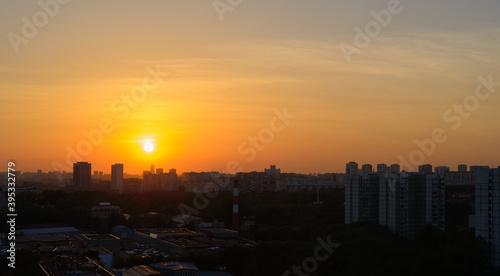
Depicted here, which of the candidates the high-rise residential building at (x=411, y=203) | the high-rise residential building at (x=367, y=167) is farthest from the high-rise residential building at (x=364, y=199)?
the high-rise residential building at (x=367, y=167)

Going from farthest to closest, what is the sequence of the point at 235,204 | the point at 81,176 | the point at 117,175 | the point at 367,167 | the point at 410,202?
the point at 117,175
the point at 81,176
the point at 367,167
the point at 235,204
the point at 410,202

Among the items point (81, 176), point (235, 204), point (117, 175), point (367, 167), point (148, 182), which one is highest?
point (367, 167)

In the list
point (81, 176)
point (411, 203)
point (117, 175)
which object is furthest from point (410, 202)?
point (117, 175)

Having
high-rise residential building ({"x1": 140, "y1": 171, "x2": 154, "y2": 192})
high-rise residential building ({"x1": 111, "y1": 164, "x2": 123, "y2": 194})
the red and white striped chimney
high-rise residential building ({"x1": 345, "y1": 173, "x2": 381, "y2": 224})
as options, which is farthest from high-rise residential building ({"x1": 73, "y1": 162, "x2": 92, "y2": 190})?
high-rise residential building ({"x1": 345, "y1": 173, "x2": 381, "y2": 224})

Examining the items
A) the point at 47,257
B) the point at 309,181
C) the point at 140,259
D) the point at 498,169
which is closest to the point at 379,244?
the point at 498,169

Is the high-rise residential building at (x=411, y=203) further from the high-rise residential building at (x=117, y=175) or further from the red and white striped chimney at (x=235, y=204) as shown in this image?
the high-rise residential building at (x=117, y=175)

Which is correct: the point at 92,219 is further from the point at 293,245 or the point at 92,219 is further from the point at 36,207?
the point at 293,245

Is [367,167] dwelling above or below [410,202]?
above

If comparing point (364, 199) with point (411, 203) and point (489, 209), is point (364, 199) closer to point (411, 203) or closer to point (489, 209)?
point (411, 203)

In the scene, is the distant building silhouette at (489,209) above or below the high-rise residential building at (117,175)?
above
